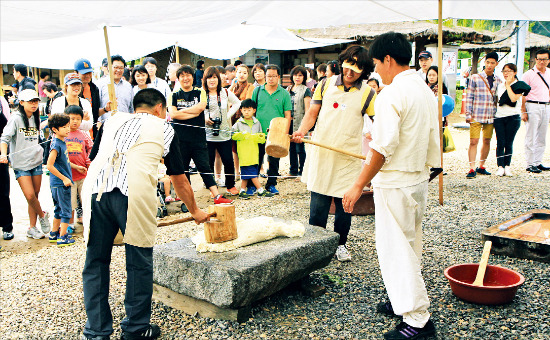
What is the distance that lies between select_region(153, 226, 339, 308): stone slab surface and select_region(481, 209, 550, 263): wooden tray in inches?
67.4

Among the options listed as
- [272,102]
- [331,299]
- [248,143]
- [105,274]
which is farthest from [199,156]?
[105,274]

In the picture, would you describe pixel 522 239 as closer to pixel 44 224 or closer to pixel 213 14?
pixel 213 14

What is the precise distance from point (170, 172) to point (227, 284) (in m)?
0.81

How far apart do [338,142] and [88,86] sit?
3862 mm

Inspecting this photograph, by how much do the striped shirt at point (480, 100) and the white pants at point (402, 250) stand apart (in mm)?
5528

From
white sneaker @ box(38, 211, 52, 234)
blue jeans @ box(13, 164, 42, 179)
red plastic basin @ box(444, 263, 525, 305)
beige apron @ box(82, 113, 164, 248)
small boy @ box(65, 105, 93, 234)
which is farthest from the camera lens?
white sneaker @ box(38, 211, 52, 234)

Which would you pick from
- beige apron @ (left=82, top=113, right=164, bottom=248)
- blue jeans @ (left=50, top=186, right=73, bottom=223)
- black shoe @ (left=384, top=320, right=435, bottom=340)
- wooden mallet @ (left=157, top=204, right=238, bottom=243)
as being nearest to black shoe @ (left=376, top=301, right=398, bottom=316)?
black shoe @ (left=384, top=320, right=435, bottom=340)

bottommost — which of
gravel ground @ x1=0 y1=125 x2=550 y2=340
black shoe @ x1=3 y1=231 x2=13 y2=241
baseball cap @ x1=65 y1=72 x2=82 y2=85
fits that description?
black shoe @ x1=3 y1=231 x2=13 y2=241

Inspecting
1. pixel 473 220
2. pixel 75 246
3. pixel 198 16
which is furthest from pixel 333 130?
pixel 75 246

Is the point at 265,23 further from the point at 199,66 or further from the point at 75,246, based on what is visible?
the point at 199,66

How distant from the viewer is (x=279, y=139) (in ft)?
12.8

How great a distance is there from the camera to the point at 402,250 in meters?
2.82

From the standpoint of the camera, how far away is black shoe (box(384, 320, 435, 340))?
9.38 feet

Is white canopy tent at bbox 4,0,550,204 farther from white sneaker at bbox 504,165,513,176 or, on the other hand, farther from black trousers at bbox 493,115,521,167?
white sneaker at bbox 504,165,513,176
